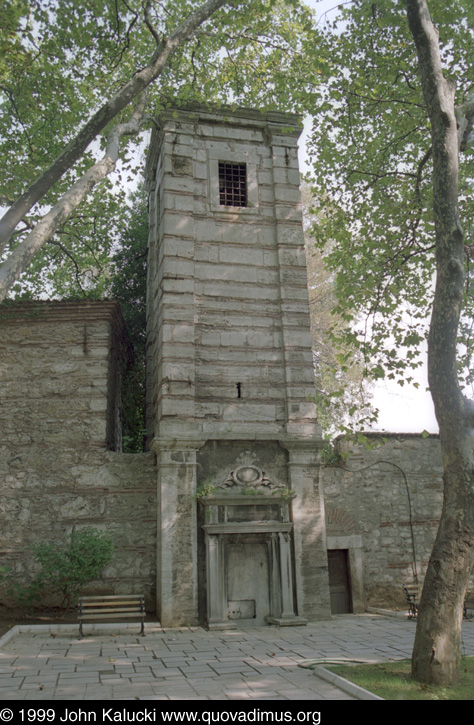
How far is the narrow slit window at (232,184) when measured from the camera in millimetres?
12273

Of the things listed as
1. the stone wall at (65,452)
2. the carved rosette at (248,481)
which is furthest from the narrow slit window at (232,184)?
the carved rosette at (248,481)

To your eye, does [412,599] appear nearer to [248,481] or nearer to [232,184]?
[248,481]

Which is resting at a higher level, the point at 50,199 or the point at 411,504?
the point at 50,199

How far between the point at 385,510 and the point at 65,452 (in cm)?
688

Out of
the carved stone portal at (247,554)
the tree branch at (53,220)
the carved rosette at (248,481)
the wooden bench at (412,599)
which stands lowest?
the wooden bench at (412,599)

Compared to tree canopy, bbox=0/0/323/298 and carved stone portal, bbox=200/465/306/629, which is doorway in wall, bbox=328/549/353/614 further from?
tree canopy, bbox=0/0/323/298

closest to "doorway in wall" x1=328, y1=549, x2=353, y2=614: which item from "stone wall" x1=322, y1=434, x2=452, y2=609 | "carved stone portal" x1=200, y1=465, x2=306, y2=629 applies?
"stone wall" x1=322, y1=434, x2=452, y2=609

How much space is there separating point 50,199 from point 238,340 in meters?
5.49

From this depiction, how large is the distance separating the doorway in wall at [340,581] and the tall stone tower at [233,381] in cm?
139

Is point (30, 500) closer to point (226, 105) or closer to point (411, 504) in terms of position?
point (411, 504)

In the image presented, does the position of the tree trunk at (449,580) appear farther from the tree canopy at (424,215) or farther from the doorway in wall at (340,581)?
the doorway in wall at (340,581)

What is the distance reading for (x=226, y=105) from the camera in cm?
1223

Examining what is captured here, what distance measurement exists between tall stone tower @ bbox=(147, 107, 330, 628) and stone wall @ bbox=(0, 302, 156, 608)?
2.91ft
